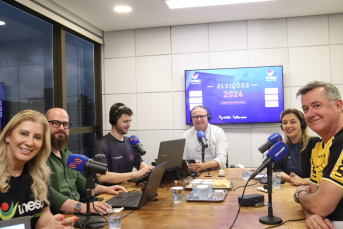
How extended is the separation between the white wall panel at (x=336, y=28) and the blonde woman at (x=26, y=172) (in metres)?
4.31

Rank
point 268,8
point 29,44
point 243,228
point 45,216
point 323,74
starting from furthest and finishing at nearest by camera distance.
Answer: point 323,74, point 268,8, point 29,44, point 45,216, point 243,228

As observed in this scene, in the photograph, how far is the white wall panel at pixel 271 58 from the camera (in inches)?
178

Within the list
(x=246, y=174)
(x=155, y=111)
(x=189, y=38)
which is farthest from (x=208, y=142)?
(x=189, y=38)

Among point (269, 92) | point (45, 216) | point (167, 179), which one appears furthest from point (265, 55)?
point (45, 216)

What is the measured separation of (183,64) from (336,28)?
7.63 ft

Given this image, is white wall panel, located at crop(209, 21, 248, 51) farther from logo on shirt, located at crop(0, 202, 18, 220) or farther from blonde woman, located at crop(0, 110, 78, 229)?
logo on shirt, located at crop(0, 202, 18, 220)

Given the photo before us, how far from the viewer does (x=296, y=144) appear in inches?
118

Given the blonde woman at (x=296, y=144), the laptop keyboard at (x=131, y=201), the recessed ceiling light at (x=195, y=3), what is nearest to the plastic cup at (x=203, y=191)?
the laptop keyboard at (x=131, y=201)

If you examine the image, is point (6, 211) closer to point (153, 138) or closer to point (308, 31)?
point (153, 138)

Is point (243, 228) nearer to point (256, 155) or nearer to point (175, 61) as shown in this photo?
point (256, 155)

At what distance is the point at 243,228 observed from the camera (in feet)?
4.84

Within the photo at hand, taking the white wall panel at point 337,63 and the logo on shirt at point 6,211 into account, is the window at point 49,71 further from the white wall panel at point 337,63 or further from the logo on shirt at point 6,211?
the white wall panel at point 337,63

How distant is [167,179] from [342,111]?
1.56 meters

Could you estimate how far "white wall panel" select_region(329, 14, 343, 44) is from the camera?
4.38 m
